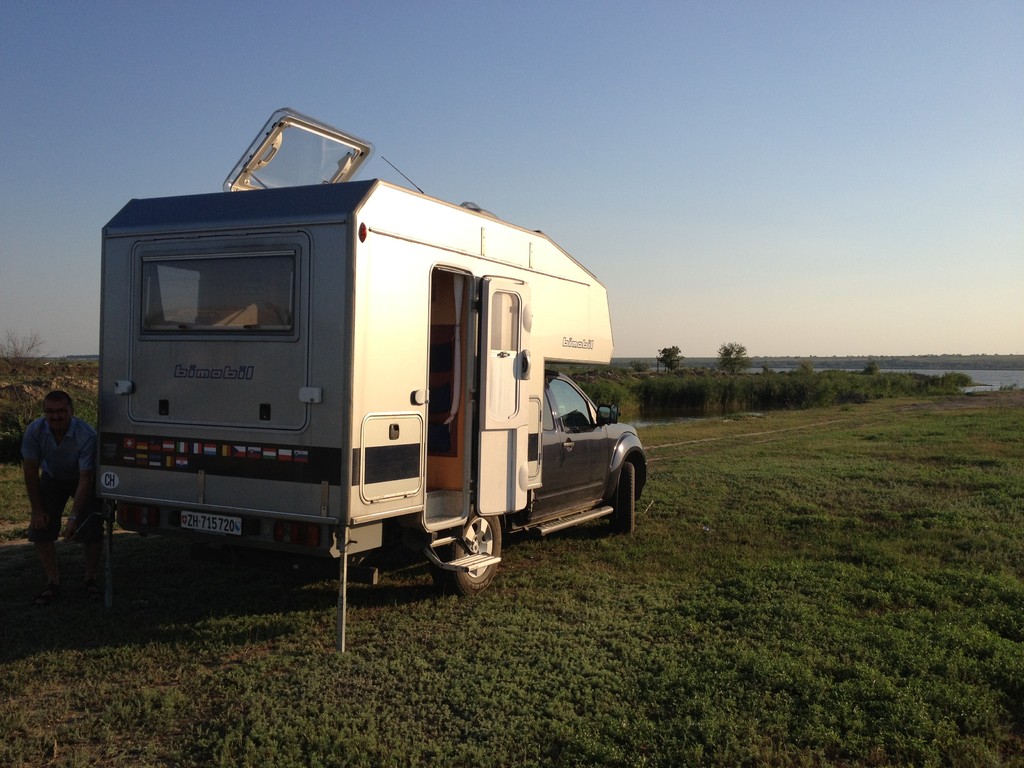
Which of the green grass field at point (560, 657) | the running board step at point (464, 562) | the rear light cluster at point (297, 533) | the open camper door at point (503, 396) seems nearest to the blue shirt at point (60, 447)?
the green grass field at point (560, 657)

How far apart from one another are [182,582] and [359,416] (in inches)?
104

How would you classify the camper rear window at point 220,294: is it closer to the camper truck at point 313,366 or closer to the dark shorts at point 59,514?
the camper truck at point 313,366

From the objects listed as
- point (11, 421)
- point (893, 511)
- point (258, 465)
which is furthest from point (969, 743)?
point (11, 421)

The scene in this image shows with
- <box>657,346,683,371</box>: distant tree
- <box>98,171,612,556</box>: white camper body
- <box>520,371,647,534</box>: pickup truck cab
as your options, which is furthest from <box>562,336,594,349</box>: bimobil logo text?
<box>657,346,683,371</box>: distant tree

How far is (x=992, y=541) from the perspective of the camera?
774 cm

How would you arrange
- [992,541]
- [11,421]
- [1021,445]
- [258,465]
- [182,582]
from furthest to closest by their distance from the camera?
1. [1021,445]
2. [11,421]
3. [992,541]
4. [182,582]
5. [258,465]

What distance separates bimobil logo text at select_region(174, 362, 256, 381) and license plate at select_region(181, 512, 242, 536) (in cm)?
87

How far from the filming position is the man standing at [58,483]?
581 centimetres

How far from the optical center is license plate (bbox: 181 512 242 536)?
5223 mm

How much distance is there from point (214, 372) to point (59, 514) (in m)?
1.89

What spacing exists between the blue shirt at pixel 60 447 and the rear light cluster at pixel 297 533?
182cm

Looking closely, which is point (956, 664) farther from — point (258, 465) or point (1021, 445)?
point (1021, 445)

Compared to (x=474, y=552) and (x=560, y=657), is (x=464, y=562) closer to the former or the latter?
(x=474, y=552)

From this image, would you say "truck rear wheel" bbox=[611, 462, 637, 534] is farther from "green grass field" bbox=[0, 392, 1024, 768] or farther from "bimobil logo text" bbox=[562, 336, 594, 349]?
"bimobil logo text" bbox=[562, 336, 594, 349]
